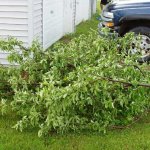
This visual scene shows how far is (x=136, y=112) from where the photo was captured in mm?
5762

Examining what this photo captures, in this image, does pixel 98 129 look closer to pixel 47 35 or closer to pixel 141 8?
pixel 141 8

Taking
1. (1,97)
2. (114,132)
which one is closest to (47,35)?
(1,97)

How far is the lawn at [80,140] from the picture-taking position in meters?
5.34

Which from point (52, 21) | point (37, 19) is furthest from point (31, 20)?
point (52, 21)

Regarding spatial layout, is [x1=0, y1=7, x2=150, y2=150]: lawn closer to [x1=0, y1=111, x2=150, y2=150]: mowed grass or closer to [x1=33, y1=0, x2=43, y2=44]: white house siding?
[x1=0, y1=111, x2=150, y2=150]: mowed grass

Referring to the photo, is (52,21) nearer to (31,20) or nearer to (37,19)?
(37,19)

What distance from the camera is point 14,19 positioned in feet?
28.6

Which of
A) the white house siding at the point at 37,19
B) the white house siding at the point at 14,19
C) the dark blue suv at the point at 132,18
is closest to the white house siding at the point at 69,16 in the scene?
the white house siding at the point at 37,19

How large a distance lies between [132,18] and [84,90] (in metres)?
4.27

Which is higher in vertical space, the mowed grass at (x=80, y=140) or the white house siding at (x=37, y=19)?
the white house siding at (x=37, y=19)

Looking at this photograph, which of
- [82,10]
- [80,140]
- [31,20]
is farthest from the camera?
[82,10]

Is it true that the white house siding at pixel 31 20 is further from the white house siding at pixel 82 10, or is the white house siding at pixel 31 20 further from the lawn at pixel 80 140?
the white house siding at pixel 82 10

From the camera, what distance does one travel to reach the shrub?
5414 mm

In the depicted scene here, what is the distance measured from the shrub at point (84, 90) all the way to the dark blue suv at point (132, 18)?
2.74m
